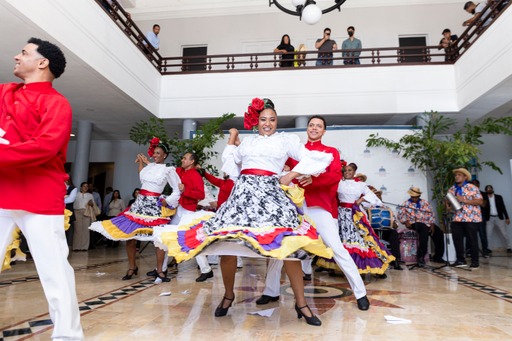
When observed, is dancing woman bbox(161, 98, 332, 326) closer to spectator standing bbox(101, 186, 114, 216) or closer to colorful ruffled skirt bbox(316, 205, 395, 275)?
colorful ruffled skirt bbox(316, 205, 395, 275)

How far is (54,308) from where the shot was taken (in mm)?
1696

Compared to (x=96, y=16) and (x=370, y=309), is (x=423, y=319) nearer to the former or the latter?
(x=370, y=309)

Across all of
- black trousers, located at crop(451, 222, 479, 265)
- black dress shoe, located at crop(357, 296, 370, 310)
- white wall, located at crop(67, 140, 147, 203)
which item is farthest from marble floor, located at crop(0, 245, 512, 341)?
white wall, located at crop(67, 140, 147, 203)

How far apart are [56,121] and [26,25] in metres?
3.66

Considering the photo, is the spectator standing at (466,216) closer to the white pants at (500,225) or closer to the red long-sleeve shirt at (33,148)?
the white pants at (500,225)

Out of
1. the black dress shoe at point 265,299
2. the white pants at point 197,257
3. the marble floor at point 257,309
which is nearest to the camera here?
the marble floor at point 257,309

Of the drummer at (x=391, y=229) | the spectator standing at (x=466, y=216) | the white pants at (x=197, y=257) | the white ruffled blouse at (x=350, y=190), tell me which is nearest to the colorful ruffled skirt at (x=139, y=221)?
the white pants at (x=197, y=257)

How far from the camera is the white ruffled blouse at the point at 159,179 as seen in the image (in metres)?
4.12

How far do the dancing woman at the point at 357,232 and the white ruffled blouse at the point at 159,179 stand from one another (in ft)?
6.51

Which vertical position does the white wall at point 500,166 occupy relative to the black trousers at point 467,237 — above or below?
above

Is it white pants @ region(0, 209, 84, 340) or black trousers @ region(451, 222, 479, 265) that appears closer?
white pants @ region(0, 209, 84, 340)

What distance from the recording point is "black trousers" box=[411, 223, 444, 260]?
5.94 m

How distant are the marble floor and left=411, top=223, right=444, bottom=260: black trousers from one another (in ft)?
4.62

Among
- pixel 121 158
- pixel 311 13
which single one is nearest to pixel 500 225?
pixel 311 13
